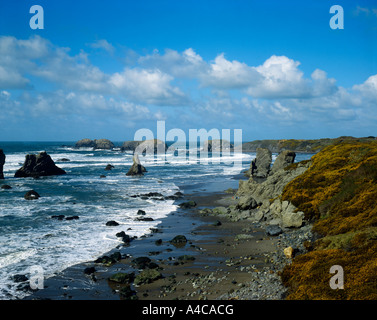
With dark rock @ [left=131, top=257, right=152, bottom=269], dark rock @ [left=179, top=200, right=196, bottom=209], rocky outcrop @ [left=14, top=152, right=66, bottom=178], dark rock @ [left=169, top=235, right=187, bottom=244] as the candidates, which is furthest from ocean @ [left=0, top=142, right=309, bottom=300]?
rocky outcrop @ [left=14, top=152, right=66, bottom=178]

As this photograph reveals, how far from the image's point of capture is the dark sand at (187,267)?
52.5ft

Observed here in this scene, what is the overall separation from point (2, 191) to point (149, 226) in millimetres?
36078

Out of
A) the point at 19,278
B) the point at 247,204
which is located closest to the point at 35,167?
the point at 247,204

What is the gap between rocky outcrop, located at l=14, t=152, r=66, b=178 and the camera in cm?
7335

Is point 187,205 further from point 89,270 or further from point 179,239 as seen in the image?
point 89,270

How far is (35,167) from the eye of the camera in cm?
7425

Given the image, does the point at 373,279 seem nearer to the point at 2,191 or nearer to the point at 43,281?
the point at 43,281

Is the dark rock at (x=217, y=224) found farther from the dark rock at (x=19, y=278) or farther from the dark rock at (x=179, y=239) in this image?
the dark rock at (x=19, y=278)

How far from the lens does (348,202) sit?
2283 centimetres

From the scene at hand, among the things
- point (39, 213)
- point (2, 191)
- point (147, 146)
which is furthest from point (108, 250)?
point (147, 146)

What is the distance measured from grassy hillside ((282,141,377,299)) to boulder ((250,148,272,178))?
3386 centimetres

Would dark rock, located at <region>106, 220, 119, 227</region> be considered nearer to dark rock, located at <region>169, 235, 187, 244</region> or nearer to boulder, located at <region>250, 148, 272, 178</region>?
dark rock, located at <region>169, 235, 187, 244</region>
